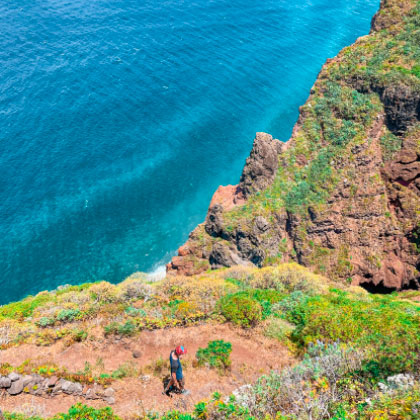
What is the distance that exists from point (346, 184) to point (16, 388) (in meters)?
28.0

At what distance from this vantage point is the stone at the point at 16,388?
51.5 ft

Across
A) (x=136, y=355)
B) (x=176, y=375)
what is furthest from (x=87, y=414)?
(x=136, y=355)

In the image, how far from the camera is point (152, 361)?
18.2 metres

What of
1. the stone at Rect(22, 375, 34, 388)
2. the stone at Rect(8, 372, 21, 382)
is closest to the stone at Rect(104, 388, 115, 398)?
the stone at Rect(22, 375, 34, 388)

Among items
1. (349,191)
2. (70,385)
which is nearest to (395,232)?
(349,191)

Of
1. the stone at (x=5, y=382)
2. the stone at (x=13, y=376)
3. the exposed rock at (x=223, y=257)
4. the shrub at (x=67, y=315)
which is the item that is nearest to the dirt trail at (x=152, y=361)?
the stone at (x=5, y=382)

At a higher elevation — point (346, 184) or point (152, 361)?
point (346, 184)

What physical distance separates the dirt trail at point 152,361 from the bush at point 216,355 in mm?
369

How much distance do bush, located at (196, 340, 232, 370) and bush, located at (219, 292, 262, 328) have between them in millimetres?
2024

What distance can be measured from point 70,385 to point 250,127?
49.6m

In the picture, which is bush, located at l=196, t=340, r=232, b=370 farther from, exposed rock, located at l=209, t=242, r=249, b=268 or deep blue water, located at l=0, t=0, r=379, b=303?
deep blue water, located at l=0, t=0, r=379, b=303

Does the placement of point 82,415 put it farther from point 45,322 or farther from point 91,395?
point 45,322

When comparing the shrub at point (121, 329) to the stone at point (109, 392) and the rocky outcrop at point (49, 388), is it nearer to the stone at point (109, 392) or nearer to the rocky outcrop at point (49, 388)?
the rocky outcrop at point (49, 388)

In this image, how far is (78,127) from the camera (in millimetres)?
56312
